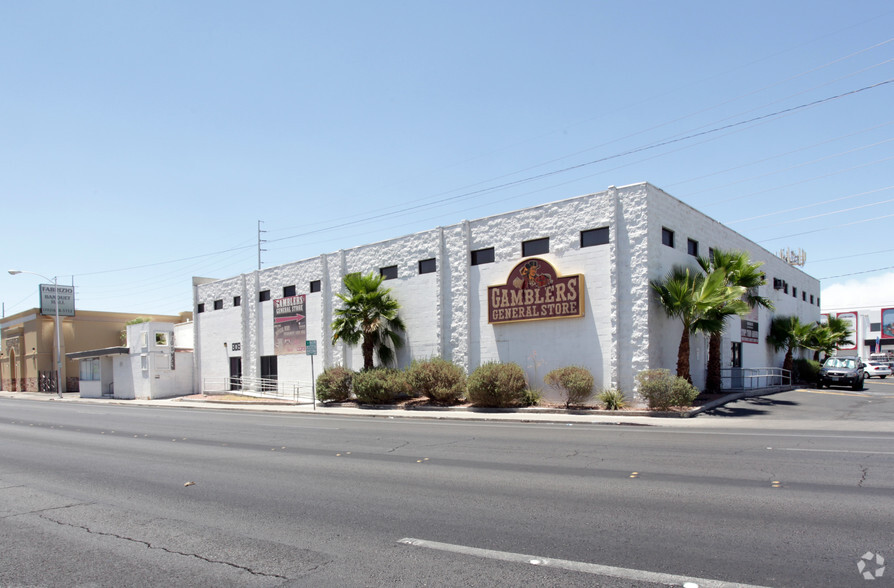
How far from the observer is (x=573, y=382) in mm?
19281

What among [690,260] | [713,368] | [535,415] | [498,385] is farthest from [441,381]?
[690,260]

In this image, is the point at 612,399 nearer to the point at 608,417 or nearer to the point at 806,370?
the point at 608,417

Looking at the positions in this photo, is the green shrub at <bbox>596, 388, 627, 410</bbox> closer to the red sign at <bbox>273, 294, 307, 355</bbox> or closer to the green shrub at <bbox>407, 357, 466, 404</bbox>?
the green shrub at <bbox>407, 357, 466, 404</bbox>

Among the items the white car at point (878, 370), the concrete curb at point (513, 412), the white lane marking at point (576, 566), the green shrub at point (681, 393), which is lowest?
the white car at point (878, 370)

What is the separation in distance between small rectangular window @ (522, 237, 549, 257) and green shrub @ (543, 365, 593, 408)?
15.5 feet

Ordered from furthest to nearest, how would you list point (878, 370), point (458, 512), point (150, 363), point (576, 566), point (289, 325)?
point (878, 370), point (150, 363), point (289, 325), point (458, 512), point (576, 566)

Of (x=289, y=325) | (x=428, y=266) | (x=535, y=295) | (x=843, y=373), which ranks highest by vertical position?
(x=428, y=266)

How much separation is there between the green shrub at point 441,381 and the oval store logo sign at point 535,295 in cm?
255

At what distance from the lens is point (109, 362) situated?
42.5 m

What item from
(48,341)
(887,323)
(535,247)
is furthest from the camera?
(887,323)

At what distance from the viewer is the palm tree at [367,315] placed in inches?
1017

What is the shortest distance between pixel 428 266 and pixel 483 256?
311 centimetres

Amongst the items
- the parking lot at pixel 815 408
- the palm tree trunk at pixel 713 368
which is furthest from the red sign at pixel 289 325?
the parking lot at pixel 815 408

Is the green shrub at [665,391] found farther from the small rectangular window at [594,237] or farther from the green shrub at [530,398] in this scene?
the small rectangular window at [594,237]
